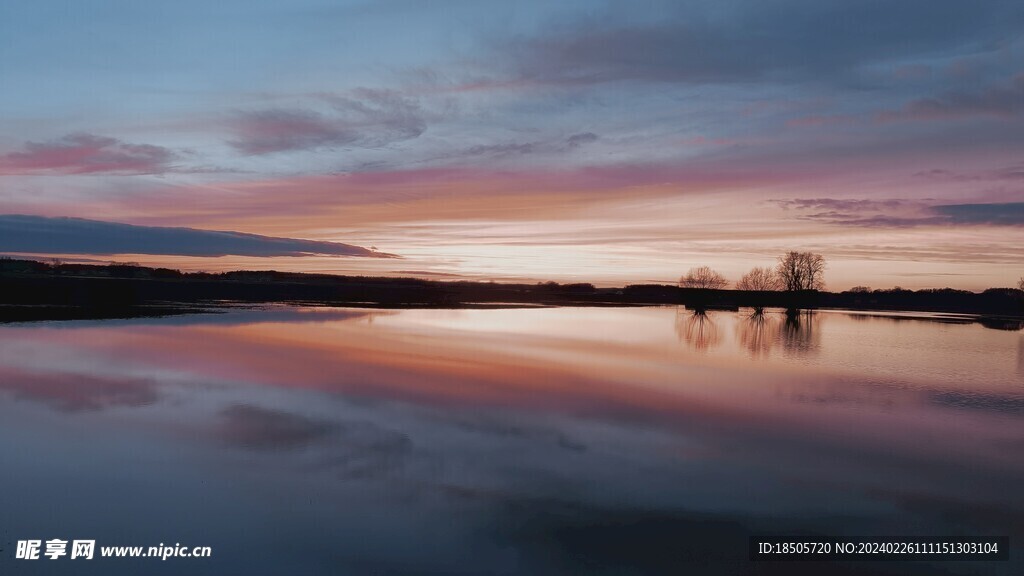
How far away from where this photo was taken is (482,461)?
10812 millimetres

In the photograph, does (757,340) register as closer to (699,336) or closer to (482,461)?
(699,336)

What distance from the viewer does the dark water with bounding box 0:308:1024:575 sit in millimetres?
7641

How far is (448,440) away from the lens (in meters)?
12.0

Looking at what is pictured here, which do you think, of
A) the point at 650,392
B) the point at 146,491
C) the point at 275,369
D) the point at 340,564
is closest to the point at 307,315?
the point at 275,369

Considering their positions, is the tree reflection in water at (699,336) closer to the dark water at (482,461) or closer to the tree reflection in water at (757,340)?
the tree reflection in water at (757,340)

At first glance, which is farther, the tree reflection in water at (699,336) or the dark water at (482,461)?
the tree reflection in water at (699,336)

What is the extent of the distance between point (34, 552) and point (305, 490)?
10.4ft

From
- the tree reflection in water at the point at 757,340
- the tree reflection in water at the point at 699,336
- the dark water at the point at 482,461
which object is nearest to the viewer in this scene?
the dark water at the point at 482,461

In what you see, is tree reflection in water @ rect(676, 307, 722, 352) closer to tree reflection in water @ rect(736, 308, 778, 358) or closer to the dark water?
tree reflection in water @ rect(736, 308, 778, 358)

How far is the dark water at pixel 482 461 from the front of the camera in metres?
7.64

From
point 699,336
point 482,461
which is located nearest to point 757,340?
point 699,336

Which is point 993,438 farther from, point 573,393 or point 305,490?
point 305,490

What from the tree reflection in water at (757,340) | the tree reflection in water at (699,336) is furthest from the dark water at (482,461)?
the tree reflection in water at (699,336)

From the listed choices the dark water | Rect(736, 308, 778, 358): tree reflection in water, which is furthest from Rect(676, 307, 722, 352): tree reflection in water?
the dark water
